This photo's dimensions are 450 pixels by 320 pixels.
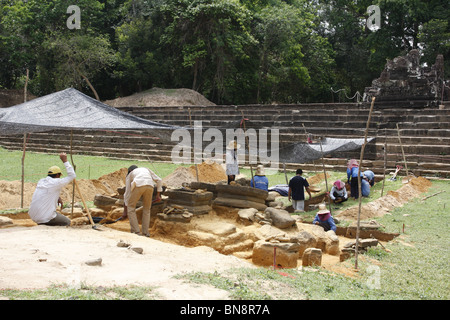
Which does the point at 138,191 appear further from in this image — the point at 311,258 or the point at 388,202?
the point at 388,202

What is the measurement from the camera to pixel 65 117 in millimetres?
8000

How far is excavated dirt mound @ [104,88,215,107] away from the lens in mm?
24875

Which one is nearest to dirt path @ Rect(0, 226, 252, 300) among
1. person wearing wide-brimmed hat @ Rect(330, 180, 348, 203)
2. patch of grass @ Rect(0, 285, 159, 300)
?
patch of grass @ Rect(0, 285, 159, 300)

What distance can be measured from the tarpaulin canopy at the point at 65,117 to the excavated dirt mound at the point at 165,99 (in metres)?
16.1

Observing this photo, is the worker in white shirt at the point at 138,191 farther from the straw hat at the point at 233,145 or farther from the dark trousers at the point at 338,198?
the dark trousers at the point at 338,198

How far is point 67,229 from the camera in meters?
6.77

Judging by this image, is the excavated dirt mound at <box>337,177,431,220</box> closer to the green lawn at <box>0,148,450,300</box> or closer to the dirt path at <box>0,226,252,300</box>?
the green lawn at <box>0,148,450,300</box>

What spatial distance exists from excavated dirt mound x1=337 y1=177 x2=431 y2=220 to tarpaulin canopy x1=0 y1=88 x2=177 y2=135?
13.9 feet

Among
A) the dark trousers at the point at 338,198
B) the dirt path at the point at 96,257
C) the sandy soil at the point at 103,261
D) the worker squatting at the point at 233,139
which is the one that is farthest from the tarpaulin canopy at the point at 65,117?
the dark trousers at the point at 338,198

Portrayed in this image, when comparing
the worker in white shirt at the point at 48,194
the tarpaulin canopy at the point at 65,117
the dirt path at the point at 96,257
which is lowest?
the dirt path at the point at 96,257

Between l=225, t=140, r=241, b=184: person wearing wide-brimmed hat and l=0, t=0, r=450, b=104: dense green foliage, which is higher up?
l=0, t=0, r=450, b=104: dense green foliage

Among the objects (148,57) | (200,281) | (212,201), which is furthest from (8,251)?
(148,57)

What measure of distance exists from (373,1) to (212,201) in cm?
2417

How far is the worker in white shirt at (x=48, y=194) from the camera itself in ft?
22.4
